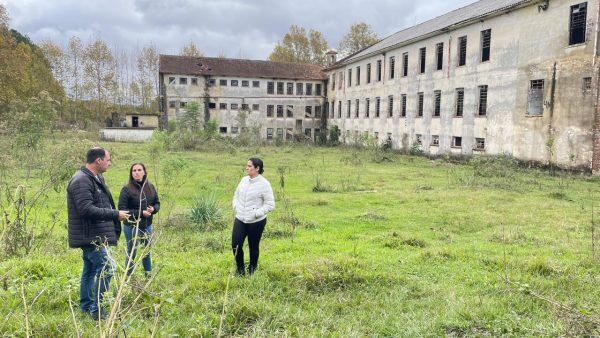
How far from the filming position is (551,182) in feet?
55.7

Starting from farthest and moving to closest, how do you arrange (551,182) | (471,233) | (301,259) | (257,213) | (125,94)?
(125,94)
(551,182)
(471,233)
(301,259)
(257,213)

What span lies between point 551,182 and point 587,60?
19.0ft

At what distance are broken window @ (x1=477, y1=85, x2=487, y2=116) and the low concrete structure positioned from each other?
28.3 metres

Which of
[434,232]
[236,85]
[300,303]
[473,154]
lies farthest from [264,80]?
[300,303]

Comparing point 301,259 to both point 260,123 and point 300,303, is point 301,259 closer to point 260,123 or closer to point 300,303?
point 300,303

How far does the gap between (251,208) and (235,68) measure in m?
40.4

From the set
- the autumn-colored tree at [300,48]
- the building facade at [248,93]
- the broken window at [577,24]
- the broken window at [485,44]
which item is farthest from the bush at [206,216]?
the autumn-colored tree at [300,48]

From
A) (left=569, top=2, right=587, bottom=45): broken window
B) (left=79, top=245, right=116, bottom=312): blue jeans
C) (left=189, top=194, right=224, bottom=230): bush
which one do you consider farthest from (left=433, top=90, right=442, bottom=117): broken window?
(left=79, top=245, right=116, bottom=312): blue jeans

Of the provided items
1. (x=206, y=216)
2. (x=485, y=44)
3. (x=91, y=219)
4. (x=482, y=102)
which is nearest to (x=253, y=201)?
(x=91, y=219)

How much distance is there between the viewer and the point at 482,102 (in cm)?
2480

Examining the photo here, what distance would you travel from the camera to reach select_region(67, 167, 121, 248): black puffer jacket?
457cm

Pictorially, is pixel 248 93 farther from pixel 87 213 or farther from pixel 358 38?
pixel 87 213

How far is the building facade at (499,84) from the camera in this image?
62.2 feet

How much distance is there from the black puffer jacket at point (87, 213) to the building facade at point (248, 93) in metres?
35.7
